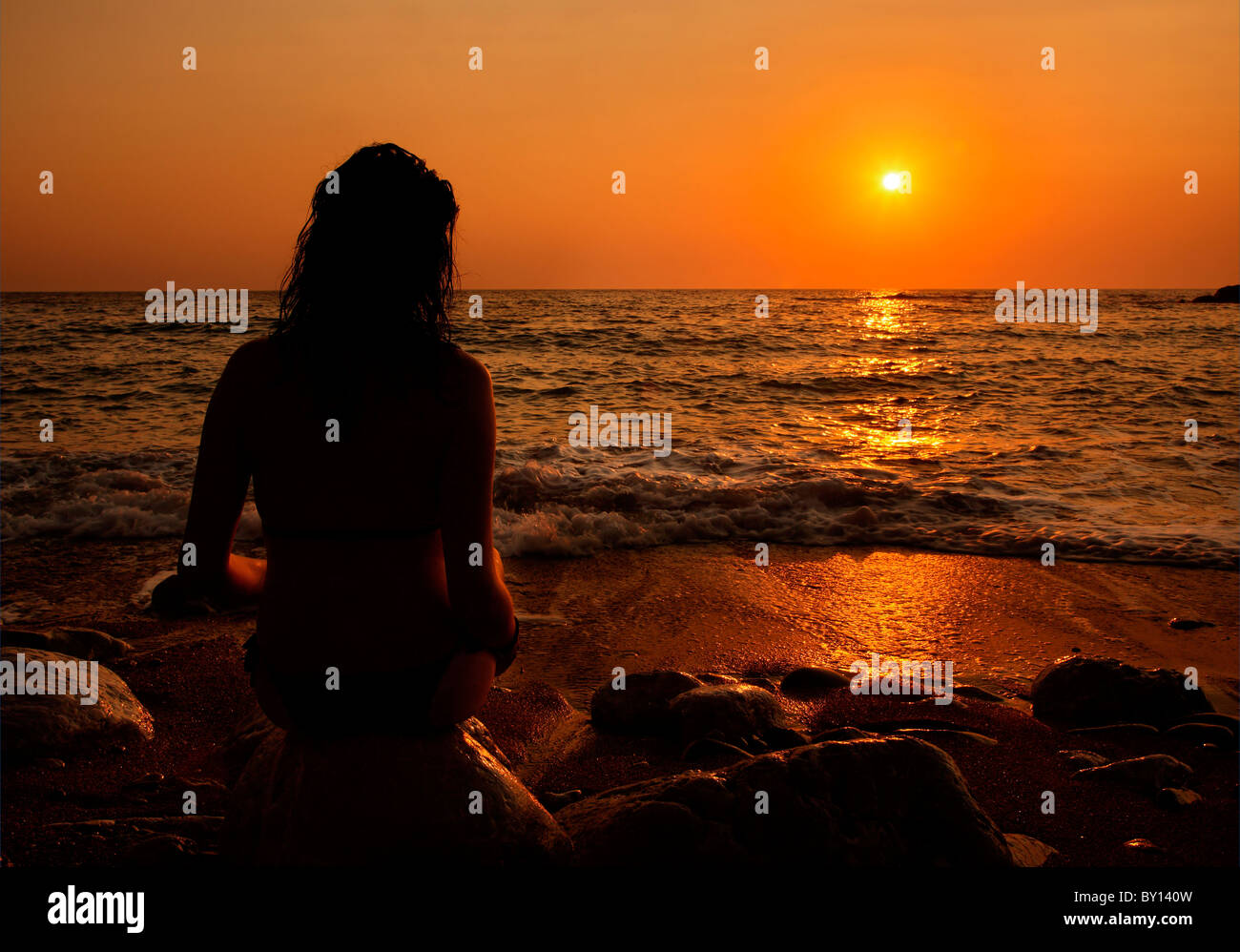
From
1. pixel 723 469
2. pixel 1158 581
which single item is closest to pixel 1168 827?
pixel 1158 581

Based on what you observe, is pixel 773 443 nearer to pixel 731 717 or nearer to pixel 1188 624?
pixel 1188 624

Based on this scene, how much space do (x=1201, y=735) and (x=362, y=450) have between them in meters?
3.90

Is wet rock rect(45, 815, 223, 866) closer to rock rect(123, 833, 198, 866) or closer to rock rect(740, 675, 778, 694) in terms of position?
rock rect(123, 833, 198, 866)

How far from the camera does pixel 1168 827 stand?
3.10 meters

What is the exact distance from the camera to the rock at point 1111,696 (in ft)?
13.3

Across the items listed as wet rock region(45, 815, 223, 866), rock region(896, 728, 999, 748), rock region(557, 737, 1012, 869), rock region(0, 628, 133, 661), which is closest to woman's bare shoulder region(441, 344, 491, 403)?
rock region(557, 737, 1012, 869)

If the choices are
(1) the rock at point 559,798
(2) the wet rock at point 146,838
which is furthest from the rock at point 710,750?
(2) the wet rock at point 146,838

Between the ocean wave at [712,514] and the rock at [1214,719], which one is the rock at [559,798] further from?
the ocean wave at [712,514]

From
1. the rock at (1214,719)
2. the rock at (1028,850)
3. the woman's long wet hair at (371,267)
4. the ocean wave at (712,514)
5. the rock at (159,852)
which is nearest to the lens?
the woman's long wet hair at (371,267)

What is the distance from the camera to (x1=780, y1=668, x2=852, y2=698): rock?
445 cm

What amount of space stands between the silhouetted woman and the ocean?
0.12 metres

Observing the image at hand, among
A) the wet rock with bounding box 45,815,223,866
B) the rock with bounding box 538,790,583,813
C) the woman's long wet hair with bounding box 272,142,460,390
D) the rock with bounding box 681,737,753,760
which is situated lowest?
the rock with bounding box 538,790,583,813

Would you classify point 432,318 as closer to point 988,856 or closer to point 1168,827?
point 988,856

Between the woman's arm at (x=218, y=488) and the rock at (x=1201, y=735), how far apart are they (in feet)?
13.1
